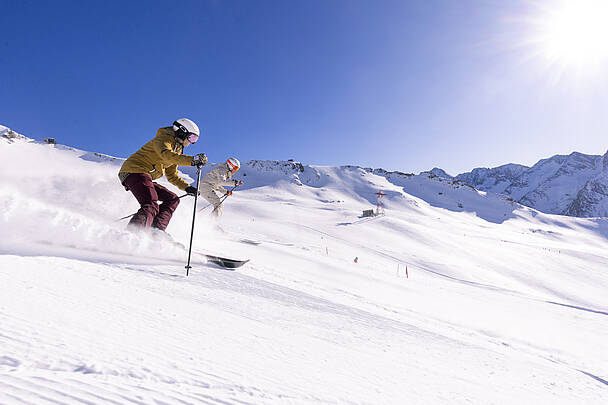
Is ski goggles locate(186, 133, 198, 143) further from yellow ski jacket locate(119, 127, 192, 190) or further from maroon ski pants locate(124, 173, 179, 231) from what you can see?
maroon ski pants locate(124, 173, 179, 231)

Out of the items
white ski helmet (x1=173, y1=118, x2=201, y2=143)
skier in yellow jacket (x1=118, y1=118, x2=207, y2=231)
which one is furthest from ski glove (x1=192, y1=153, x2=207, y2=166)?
white ski helmet (x1=173, y1=118, x2=201, y2=143)

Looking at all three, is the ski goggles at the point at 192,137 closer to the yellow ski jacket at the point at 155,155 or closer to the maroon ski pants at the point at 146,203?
the yellow ski jacket at the point at 155,155

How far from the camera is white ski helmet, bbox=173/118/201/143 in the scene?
4.87 metres

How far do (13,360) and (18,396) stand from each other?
0.32 meters

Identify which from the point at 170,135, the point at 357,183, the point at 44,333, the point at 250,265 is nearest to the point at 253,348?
the point at 44,333

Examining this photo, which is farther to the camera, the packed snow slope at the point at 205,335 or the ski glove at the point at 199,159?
the ski glove at the point at 199,159

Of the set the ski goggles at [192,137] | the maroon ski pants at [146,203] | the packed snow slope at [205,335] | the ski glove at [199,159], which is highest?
the ski goggles at [192,137]

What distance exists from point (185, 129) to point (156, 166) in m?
→ 0.84

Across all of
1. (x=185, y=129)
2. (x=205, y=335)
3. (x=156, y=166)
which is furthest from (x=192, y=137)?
(x=205, y=335)

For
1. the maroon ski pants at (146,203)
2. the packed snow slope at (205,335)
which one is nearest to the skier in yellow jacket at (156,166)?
the maroon ski pants at (146,203)

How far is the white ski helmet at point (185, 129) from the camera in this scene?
487 cm

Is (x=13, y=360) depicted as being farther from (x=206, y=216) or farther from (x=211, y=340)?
(x=206, y=216)

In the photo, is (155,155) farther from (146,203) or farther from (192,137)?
(146,203)

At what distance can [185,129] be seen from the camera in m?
4.90
